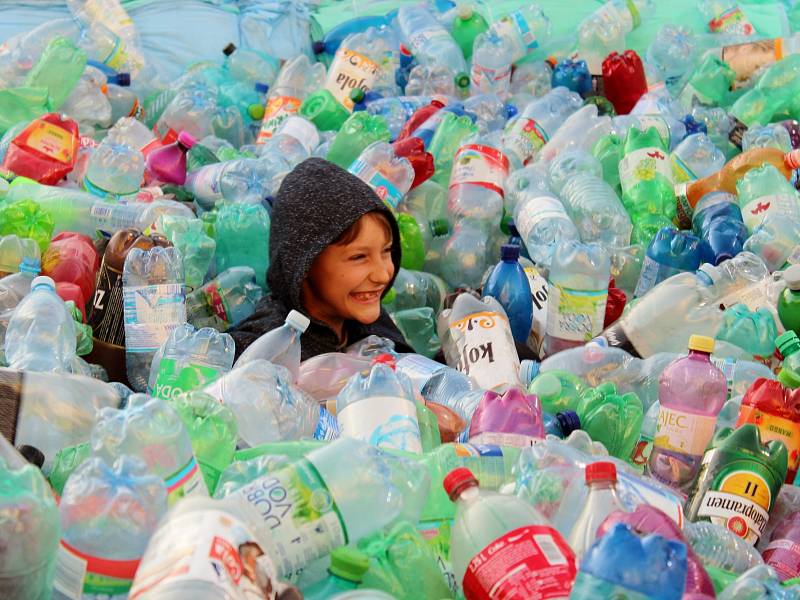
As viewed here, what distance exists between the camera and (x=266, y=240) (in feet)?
13.5

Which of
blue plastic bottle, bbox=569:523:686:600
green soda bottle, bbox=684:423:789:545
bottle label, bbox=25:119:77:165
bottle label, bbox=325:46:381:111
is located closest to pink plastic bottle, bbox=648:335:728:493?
green soda bottle, bbox=684:423:789:545

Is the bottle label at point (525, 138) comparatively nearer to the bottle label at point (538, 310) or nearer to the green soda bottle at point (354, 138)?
the green soda bottle at point (354, 138)

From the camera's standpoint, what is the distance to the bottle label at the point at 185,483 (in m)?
1.82

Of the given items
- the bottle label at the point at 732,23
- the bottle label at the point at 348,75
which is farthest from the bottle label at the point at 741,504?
the bottle label at the point at 732,23

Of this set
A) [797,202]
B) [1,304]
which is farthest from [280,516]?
[797,202]

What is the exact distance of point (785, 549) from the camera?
2307mm

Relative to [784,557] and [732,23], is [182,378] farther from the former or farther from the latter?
[732,23]

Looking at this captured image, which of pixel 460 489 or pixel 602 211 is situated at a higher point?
pixel 460 489

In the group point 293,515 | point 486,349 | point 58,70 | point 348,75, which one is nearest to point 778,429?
point 486,349

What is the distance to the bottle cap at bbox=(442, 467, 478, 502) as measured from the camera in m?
1.92

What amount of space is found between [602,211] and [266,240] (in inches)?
48.2

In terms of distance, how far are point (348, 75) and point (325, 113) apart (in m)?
0.27

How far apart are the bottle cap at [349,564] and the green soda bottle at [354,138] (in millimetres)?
3069

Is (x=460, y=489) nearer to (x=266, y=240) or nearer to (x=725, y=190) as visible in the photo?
Result: (x=266, y=240)
